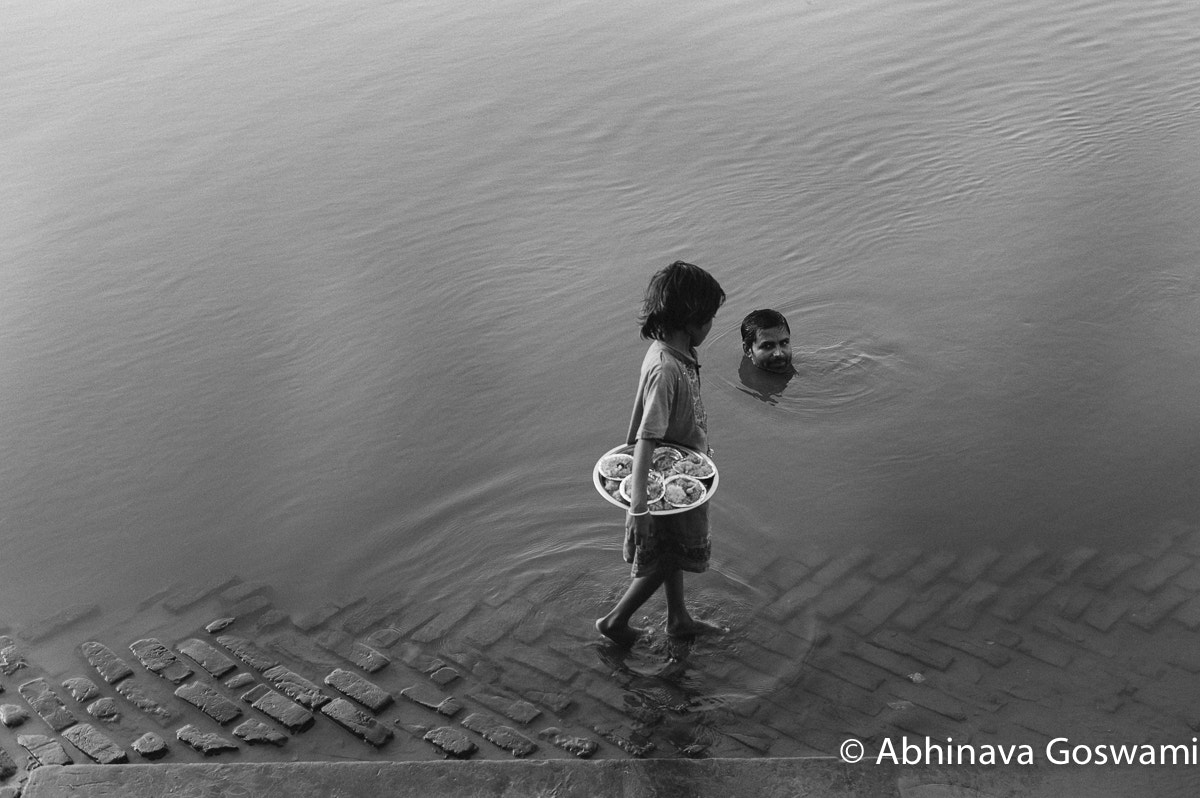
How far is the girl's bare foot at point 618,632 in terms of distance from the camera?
538 cm

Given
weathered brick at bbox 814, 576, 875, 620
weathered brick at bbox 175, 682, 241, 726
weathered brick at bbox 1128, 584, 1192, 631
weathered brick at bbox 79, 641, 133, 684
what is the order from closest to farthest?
weathered brick at bbox 175, 682, 241, 726
weathered brick at bbox 1128, 584, 1192, 631
weathered brick at bbox 79, 641, 133, 684
weathered brick at bbox 814, 576, 875, 620

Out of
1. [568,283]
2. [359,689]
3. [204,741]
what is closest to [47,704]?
[204,741]

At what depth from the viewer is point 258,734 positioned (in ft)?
16.5

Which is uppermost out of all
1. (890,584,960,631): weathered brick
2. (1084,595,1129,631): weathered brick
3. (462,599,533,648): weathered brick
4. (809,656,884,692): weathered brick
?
(462,599,533,648): weathered brick

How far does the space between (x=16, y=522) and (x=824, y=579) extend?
15.9ft

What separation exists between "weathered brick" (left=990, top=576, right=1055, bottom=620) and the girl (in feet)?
5.04

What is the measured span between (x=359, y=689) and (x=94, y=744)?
117 centimetres

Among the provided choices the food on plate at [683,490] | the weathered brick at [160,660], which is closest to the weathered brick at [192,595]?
the weathered brick at [160,660]

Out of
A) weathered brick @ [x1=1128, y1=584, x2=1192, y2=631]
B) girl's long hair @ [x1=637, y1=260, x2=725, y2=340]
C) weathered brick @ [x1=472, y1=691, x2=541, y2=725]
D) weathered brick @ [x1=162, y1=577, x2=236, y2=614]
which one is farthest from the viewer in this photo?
weathered brick @ [x1=162, y1=577, x2=236, y2=614]

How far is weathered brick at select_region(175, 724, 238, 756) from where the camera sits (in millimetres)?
4965

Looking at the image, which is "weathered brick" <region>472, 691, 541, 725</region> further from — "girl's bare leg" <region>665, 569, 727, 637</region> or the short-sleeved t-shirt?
the short-sleeved t-shirt

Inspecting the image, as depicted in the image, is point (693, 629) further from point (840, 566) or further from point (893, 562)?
point (893, 562)

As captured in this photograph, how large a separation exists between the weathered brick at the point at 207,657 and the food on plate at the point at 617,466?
2133mm

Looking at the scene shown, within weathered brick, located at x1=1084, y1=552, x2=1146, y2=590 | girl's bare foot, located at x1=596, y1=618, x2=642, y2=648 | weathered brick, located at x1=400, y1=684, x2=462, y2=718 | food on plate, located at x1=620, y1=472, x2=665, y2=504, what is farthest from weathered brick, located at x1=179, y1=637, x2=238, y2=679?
weathered brick, located at x1=1084, y1=552, x2=1146, y2=590
